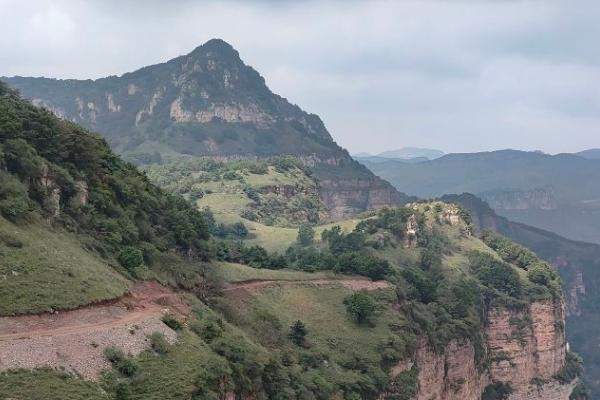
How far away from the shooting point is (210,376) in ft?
165

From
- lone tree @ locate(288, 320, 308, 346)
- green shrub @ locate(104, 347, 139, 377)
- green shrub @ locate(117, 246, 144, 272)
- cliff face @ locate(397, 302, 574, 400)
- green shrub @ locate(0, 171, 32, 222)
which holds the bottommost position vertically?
cliff face @ locate(397, 302, 574, 400)

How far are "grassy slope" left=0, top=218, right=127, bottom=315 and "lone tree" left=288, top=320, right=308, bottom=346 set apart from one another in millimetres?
19989

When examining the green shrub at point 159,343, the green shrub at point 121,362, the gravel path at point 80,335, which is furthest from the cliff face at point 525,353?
the green shrub at point 121,362

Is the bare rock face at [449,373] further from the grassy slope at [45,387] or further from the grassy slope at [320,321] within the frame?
the grassy slope at [45,387]

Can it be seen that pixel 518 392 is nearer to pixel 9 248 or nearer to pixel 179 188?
pixel 9 248

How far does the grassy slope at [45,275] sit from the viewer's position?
159 ft

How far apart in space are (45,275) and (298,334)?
28750mm

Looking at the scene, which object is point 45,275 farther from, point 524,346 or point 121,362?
point 524,346

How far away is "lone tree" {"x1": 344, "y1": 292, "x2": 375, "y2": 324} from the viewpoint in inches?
3199

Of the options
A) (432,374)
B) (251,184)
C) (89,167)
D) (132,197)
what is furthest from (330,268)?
(251,184)

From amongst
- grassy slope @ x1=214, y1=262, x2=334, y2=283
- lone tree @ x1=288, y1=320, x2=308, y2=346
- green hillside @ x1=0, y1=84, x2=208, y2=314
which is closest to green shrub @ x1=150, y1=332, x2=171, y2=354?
green hillside @ x1=0, y1=84, x2=208, y2=314

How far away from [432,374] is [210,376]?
138 feet

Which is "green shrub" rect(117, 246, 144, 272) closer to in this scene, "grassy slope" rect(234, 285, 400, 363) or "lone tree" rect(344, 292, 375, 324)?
"grassy slope" rect(234, 285, 400, 363)

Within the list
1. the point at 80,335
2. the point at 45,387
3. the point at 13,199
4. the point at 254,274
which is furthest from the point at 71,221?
the point at 45,387
